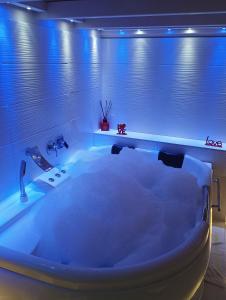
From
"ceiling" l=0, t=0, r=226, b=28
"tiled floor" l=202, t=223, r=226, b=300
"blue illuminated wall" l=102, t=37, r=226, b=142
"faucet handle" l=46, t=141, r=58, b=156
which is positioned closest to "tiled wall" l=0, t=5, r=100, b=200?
"faucet handle" l=46, t=141, r=58, b=156

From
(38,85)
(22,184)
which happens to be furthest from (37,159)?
(38,85)

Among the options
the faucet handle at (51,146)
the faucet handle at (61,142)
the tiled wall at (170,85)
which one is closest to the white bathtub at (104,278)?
the faucet handle at (51,146)

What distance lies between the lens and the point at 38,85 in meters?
1.80

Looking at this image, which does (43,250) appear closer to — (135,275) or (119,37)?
(135,275)

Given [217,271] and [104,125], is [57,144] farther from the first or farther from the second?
[217,271]

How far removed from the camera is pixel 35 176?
1.94m

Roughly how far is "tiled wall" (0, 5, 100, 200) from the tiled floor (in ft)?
4.79

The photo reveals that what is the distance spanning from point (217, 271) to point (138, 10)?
185 centimetres

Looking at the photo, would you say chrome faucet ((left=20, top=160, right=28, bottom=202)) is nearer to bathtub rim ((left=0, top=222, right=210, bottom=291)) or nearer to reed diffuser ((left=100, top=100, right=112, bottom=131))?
bathtub rim ((left=0, top=222, right=210, bottom=291))

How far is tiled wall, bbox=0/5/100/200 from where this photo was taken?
5.07 feet

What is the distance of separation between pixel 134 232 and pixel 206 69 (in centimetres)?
160

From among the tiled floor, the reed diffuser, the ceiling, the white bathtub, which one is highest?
the ceiling

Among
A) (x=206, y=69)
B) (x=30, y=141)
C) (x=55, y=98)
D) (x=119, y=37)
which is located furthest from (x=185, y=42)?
(x=30, y=141)

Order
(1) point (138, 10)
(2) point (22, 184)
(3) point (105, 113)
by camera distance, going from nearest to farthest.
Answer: (1) point (138, 10)
(2) point (22, 184)
(3) point (105, 113)
